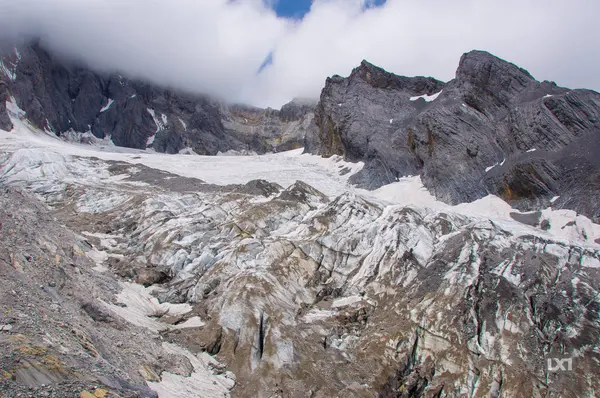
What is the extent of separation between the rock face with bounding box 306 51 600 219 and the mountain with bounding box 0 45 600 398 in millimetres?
284

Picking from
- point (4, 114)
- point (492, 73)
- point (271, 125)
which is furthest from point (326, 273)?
point (271, 125)

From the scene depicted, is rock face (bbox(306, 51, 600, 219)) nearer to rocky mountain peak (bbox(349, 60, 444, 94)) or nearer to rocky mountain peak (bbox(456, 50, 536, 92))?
rocky mountain peak (bbox(456, 50, 536, 92))

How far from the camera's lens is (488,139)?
6162cm

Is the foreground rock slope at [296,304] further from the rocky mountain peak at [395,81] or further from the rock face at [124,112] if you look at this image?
the rock face at [124,112]

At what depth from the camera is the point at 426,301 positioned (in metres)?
29.5

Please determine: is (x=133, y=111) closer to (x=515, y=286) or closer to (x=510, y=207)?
(x=510, y=207)

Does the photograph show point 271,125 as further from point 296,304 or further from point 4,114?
point 296,304

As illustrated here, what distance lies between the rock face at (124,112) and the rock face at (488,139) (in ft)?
213

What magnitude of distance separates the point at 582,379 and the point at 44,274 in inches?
1151

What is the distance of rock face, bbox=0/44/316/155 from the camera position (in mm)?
112375

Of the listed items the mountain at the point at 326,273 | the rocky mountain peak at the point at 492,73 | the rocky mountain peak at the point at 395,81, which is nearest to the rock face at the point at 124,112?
the rocky mountain peak at the point at 395,81

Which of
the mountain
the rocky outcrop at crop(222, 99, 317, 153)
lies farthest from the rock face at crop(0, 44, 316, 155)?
the mountain

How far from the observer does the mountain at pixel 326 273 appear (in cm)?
2262

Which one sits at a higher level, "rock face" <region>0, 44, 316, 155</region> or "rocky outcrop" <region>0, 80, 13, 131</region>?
"rock face" <region>0, 44, 316, 155</region>
